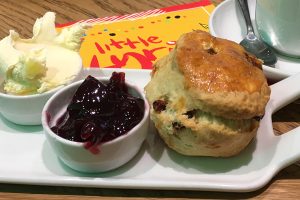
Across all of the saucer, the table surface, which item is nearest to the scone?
the table surface

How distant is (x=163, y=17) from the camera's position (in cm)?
167

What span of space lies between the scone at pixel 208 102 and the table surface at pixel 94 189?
0.10 metres

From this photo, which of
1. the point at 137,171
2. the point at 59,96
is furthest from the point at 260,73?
the point at 59,96

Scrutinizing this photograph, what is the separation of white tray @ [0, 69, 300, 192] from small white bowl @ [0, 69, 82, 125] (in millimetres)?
32

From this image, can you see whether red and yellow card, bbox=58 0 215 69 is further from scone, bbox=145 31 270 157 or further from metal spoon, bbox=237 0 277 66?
scone, bbox=145 31 270 157

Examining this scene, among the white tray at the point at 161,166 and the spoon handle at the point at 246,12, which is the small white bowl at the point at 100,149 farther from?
the spoon handle at the point at 246,12

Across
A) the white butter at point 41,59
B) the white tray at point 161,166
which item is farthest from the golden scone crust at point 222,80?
the white butter at point 41,59

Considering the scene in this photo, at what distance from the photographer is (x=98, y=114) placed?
0.99 m

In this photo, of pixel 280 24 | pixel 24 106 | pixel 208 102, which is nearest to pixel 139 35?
pixel 280 24

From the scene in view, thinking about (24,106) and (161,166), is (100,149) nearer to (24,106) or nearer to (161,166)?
(161,166)

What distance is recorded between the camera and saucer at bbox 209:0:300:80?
1.38 meters

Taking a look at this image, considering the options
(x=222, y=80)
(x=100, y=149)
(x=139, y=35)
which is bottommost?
(x=139, y=35)

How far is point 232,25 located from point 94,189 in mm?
787

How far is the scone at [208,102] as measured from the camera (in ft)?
3.11
